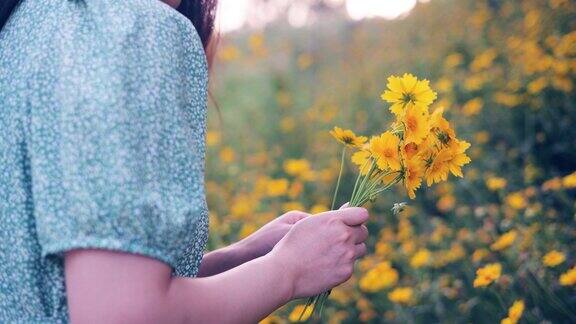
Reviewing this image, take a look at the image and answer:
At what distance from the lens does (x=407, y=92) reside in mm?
966

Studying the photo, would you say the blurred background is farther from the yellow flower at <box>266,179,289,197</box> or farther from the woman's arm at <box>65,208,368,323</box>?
the woman's arm at <box>65,208,368,323</box>

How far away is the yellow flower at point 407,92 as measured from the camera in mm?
954

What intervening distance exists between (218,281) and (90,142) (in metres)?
0.20

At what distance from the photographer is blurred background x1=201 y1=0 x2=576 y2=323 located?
1.97 meters

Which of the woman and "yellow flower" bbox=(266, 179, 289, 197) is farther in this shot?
"yellow flower" bbox=(266, 179, 289, 197)

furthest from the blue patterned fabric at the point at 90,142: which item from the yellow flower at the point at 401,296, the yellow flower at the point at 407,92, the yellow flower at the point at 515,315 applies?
the yellow flower at the point at 401,296

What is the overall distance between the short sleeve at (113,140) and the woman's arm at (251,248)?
374mm

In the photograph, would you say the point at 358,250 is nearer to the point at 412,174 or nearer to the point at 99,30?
the point at 412,174

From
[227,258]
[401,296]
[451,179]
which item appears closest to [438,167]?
[227,258]

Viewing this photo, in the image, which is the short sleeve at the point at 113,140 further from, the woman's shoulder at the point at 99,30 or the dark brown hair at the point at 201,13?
the dark brown hair at the point at 201,13

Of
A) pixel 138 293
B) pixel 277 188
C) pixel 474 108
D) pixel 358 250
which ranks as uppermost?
pixel 138 293

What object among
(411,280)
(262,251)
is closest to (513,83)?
(411,280)

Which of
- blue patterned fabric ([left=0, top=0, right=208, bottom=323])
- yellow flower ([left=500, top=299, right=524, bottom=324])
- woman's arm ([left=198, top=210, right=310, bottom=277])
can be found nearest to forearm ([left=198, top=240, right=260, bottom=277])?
woman's arm ([left=198, top=210, right=310, bottom=277])

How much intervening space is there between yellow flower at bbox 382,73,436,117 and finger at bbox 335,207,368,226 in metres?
0.19
